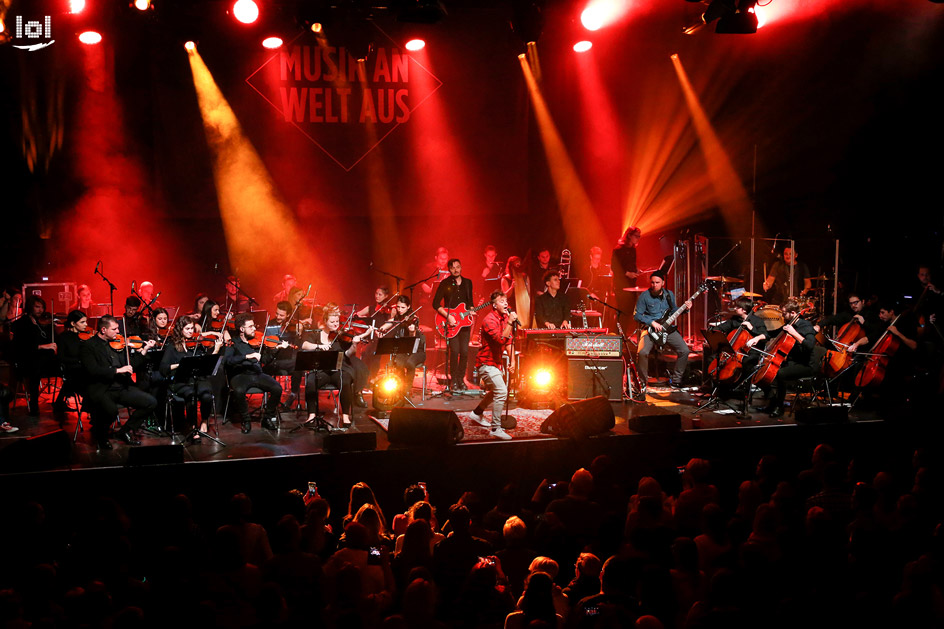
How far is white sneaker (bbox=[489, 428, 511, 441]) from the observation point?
28.6ft

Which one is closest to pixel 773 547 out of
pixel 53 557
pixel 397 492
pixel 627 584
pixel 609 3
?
pixel 627 584

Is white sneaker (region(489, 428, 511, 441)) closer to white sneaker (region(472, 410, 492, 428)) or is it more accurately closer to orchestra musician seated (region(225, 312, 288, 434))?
white sneaker (region(472, 410, 492, 428))

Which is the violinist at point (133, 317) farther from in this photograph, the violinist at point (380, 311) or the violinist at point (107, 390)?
the violinist at point (380, 311)

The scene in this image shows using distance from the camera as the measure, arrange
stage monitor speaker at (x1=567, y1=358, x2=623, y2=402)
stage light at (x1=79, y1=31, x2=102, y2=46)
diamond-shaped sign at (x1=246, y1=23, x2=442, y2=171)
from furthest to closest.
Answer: diamond-shaped sign at (x1=246, y1=23, x2=442, y2=171)
stage light at (x1=79, y1=31, x2=102, y2=46)
stage monitor speaker at (x1=567, y1=358, x2=623, y2=402)

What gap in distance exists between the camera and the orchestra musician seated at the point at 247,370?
9555 millimetres

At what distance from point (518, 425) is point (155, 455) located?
14.6 feet

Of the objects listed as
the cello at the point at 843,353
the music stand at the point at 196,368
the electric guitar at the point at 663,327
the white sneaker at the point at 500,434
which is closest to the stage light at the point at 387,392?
the white sneaker at the point at 500,434

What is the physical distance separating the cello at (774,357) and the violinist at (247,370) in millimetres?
6769

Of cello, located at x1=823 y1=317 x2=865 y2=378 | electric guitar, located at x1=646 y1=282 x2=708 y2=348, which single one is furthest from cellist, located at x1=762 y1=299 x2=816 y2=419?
electric guitar, located at x1=646 y1=282 x2=708 y2=348

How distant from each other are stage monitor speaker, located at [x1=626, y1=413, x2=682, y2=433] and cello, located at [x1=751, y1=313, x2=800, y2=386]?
1878 millimetres

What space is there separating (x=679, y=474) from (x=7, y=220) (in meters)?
13.3

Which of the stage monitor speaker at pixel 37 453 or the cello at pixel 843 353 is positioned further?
the cello at pixel 843 353

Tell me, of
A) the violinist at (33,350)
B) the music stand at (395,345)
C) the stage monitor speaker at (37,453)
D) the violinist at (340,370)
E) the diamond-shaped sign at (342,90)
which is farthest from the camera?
the diamond-shaped sign at (342,90)

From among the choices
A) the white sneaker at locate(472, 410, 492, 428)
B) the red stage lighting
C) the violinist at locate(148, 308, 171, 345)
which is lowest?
the white sneaker at locate(472, 410, 492, 428)
